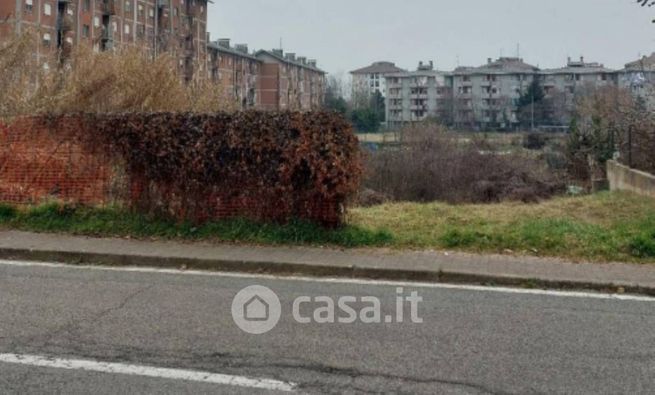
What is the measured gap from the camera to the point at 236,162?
7.74m

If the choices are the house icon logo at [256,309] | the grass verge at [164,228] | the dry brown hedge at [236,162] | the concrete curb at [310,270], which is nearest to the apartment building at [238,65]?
the grass verge at [164,228]

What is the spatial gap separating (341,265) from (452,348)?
238 cm

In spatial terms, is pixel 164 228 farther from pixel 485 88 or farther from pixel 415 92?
pixel 415 92

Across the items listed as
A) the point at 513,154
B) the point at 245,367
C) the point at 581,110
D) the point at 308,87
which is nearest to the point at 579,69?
Result: the point at 308,87

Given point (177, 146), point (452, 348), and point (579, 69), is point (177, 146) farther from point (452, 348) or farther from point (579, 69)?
point (579, 69)

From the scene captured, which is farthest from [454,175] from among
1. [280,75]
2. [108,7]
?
[280,75]

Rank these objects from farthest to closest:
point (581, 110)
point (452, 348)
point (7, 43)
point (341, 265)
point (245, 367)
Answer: point (581, 110), point (7, 43), point (341, 265), point (452, 348), point (245, 367)

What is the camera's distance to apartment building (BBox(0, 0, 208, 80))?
47406mm

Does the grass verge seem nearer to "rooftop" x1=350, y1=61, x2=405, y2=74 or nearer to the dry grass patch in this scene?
the dry grass patch

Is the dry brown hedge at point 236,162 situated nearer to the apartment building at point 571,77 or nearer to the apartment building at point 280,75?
the apartment building at point 280,75

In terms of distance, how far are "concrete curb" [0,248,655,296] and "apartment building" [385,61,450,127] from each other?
99.6 meters

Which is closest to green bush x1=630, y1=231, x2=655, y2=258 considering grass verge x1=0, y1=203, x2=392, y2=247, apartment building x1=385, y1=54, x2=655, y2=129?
grass verge x1=0, y1=203, x2=392, y2=247

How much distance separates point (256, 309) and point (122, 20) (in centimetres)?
6330

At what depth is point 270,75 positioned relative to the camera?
92.0 metres
